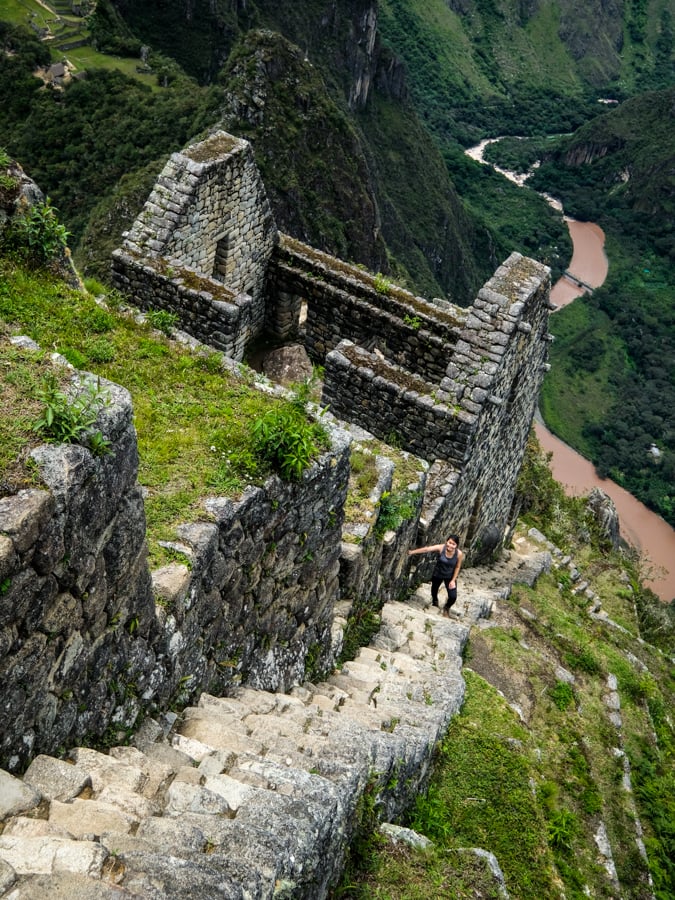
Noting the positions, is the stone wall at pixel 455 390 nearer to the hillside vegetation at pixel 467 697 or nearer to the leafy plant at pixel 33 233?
the hillside vegetation at pixel 467 697

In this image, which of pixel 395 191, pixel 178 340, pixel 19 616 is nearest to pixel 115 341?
pixel 178 340

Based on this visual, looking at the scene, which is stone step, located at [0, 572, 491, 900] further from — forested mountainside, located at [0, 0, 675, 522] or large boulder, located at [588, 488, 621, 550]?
forested mountainside, located at [0, 0, 675, 522]

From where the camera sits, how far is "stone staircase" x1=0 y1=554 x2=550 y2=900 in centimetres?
362

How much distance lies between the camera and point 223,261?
13242mm

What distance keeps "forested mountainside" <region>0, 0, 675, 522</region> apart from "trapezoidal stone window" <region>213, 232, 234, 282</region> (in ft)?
68.8

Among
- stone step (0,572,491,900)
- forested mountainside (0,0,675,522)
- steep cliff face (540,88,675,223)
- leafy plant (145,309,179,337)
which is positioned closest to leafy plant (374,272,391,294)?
leafy plant (145,309,179,337)

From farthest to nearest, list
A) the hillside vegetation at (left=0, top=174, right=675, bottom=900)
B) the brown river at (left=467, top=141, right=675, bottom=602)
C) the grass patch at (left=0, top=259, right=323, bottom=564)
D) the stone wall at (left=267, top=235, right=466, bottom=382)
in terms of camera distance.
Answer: the brown river at (left=467, top=141, right=675, bottom=602), the stone wall at (left=267, top=235, right=466, bottom=382), the grass patch at (left=0, top=259, right=323, bottom=564), the hillside vegetation at (left=0, top=174, right=675, bottom=900)

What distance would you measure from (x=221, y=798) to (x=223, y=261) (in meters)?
10.2

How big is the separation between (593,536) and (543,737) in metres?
18.1

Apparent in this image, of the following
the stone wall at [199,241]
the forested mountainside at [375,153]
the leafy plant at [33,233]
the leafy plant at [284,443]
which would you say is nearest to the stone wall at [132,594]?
the leafy plant at [284,443]

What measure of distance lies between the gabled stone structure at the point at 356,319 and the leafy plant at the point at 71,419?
281 inches

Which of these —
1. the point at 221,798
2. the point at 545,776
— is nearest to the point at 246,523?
the point at 221,798

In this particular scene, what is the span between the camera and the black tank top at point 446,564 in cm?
1132

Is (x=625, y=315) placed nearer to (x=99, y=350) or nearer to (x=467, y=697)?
(x=467, y=697)
